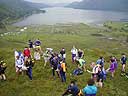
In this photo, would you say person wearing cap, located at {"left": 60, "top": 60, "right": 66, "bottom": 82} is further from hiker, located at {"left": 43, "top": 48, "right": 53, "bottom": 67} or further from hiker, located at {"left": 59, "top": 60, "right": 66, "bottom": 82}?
hiker, located at {"left": 43, "top": 48, "right": 53, "bottom": 67}

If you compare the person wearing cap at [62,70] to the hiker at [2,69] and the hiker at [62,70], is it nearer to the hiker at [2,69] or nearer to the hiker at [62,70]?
the hiker at [62,70]

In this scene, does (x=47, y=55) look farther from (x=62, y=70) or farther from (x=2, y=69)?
(x=62, y=70)

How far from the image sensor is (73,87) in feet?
69.5

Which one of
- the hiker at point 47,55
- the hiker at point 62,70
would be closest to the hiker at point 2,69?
the hiker at point 47,55

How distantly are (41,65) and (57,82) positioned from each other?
6.74m

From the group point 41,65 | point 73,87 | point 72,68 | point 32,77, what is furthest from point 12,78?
point 73,87

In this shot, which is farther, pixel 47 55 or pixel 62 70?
pixel 47 55

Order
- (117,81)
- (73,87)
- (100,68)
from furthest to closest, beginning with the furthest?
(117,81), (100,68), (73,87)

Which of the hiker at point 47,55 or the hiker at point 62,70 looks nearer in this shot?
the hiker at point 62,70

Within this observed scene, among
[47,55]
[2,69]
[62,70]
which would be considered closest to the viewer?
[62,70]

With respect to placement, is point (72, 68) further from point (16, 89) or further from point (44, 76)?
point (16, 89)

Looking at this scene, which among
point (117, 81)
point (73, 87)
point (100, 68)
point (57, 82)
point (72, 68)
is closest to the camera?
point (73, 87)

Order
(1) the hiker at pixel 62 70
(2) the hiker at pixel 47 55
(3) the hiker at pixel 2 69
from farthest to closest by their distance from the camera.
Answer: (2) the hiker at pixel 47 55 < (3) the hiker at pixel 2 69 < (1) the hiker at pixel 62 70

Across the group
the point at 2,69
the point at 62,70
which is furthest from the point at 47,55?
the point at 62,70
